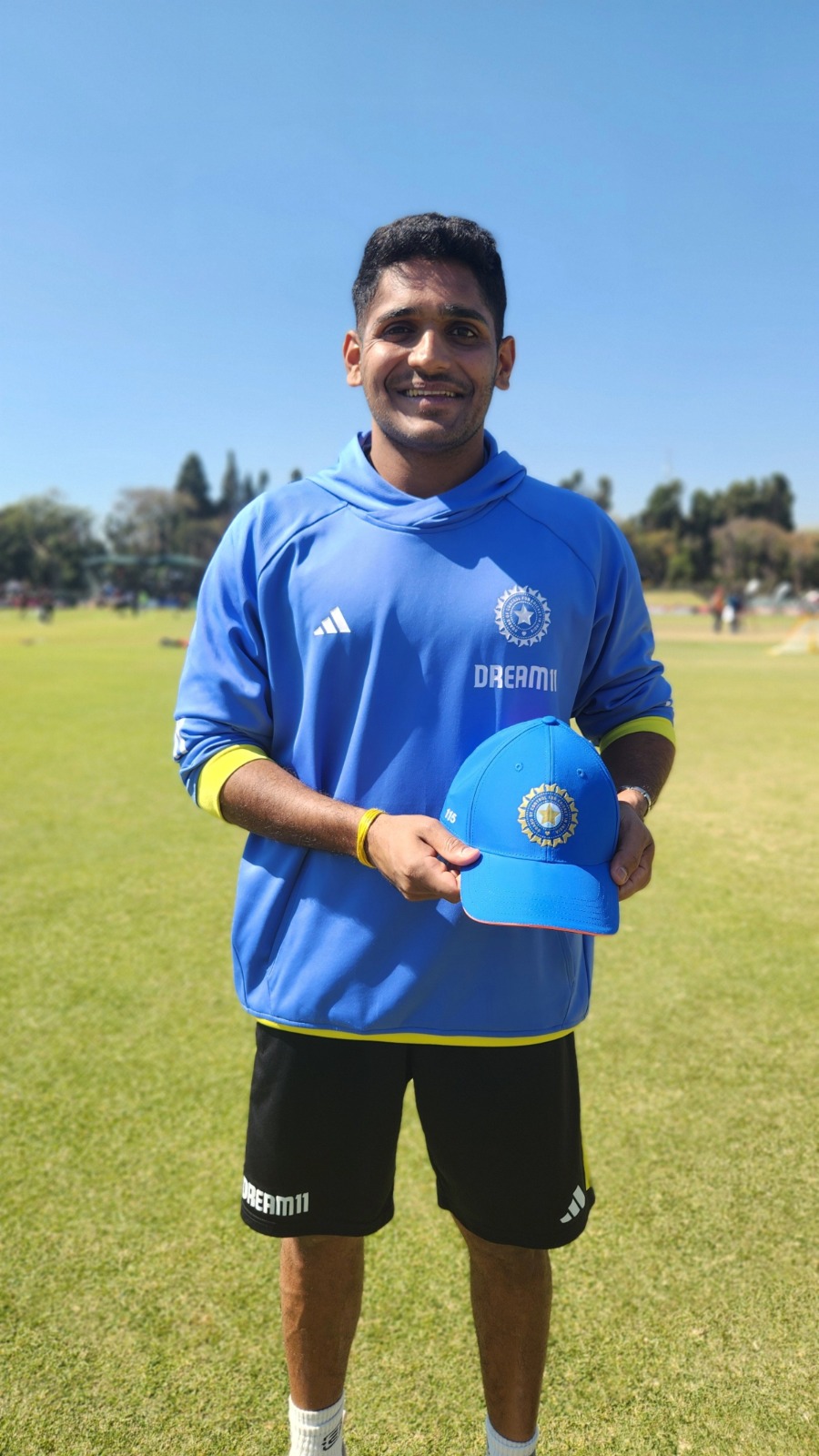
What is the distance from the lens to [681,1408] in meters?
2.02

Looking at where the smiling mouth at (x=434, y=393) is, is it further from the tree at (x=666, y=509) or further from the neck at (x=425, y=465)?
the tree at (x=666, y=509)

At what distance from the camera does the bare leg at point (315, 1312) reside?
5.84ft

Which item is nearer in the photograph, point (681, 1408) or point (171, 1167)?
point (681, 1408)

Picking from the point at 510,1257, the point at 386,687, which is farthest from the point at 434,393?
the point at 510,1257

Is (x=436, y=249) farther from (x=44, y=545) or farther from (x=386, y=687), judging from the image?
(x=44, y=545)

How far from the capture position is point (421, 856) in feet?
4.75

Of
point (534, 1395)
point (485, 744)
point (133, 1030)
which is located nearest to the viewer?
point (485, 744)

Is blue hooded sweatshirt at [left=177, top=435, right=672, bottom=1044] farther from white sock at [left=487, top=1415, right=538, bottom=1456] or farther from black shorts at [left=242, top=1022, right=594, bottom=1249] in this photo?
white sock at [left=487, top=1415, right=538, bottom=1456]

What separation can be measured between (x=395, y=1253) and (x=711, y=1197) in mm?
920

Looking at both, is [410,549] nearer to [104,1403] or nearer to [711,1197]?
[104,1403]

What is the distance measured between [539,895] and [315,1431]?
1.21m

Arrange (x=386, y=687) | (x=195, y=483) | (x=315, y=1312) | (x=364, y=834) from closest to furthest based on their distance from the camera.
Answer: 1. (x=364, y=834)
2. (x=386, y=687)
3. (x=315, y=1312)
4. (x=195, y=483)

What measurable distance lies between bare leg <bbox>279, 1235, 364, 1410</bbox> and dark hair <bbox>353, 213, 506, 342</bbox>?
1772 mm

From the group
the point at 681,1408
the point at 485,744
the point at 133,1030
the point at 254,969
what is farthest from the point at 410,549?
the point at 133,1030
